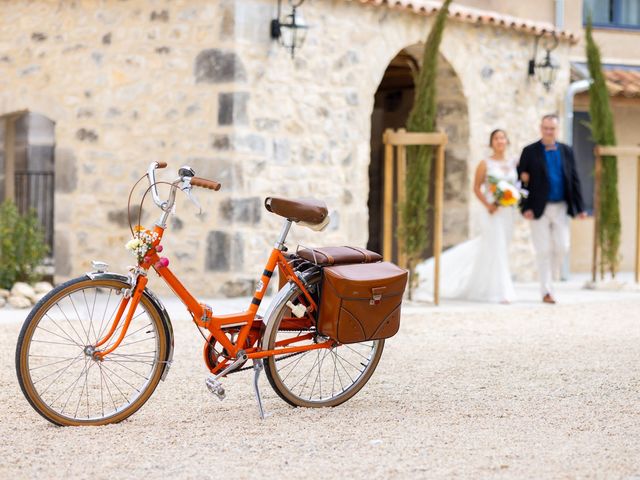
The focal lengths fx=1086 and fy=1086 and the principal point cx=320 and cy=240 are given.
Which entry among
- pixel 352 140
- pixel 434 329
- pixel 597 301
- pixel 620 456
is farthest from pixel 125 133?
pixel 620 456

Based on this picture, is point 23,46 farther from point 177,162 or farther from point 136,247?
point 136,247

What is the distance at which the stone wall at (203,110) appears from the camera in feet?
32.4

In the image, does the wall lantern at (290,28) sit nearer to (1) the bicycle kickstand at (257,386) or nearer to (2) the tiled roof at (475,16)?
(2) the tiled roof at (475,16)

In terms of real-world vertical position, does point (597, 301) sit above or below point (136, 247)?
below

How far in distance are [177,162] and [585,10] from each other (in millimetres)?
7623

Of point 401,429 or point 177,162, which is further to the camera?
point 177,162

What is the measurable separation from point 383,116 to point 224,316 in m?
9.83

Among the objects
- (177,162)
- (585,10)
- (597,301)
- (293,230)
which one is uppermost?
(585,10)

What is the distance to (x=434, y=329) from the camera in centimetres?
822

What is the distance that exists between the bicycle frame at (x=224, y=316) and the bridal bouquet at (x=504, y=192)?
503cm

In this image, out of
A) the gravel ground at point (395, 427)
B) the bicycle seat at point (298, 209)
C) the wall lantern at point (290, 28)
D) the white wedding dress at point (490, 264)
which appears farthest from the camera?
the white wedding dress at point (490, 264)

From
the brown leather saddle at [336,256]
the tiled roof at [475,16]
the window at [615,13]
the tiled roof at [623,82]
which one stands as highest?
the window at [615,13]

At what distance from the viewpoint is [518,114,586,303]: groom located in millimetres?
9977

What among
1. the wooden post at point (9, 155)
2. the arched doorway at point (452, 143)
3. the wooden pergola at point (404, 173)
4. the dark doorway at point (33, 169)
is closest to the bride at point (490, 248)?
the wooden pergola at point (404, 173)
